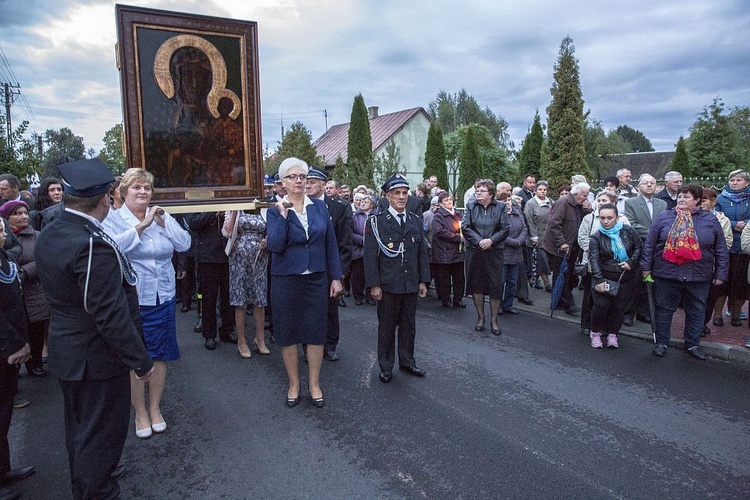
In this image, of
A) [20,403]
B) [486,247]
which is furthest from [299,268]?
[486,247]

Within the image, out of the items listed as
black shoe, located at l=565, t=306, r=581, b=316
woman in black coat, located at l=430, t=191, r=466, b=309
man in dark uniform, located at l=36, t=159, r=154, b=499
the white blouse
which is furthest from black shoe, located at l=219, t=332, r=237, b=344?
black shoe, located at l=565, t=306, r=581, b=316

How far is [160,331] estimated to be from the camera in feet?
12.4

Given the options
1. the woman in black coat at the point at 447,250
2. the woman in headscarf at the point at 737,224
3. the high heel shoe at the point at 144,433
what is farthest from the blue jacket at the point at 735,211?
the high heel shoe at the point at 144,433

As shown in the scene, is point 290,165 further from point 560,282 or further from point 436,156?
point 436,156

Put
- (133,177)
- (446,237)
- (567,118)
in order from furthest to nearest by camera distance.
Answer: (567,118), (446,237), (133,177)

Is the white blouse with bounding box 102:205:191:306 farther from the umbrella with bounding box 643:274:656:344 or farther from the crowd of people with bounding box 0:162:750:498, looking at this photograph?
the umbrella with bounding box 643:274:656:344

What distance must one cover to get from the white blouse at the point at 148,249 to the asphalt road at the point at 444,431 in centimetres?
117

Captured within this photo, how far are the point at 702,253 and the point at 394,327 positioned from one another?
142 inches

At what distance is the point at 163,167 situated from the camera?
12.2 feet

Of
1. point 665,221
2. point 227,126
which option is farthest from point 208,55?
point 665,221

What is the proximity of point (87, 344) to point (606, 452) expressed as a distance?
11.3 ft

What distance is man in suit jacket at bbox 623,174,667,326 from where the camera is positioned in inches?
276

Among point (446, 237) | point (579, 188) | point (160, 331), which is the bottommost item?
point (160, 331)

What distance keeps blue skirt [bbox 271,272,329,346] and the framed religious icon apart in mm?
809
